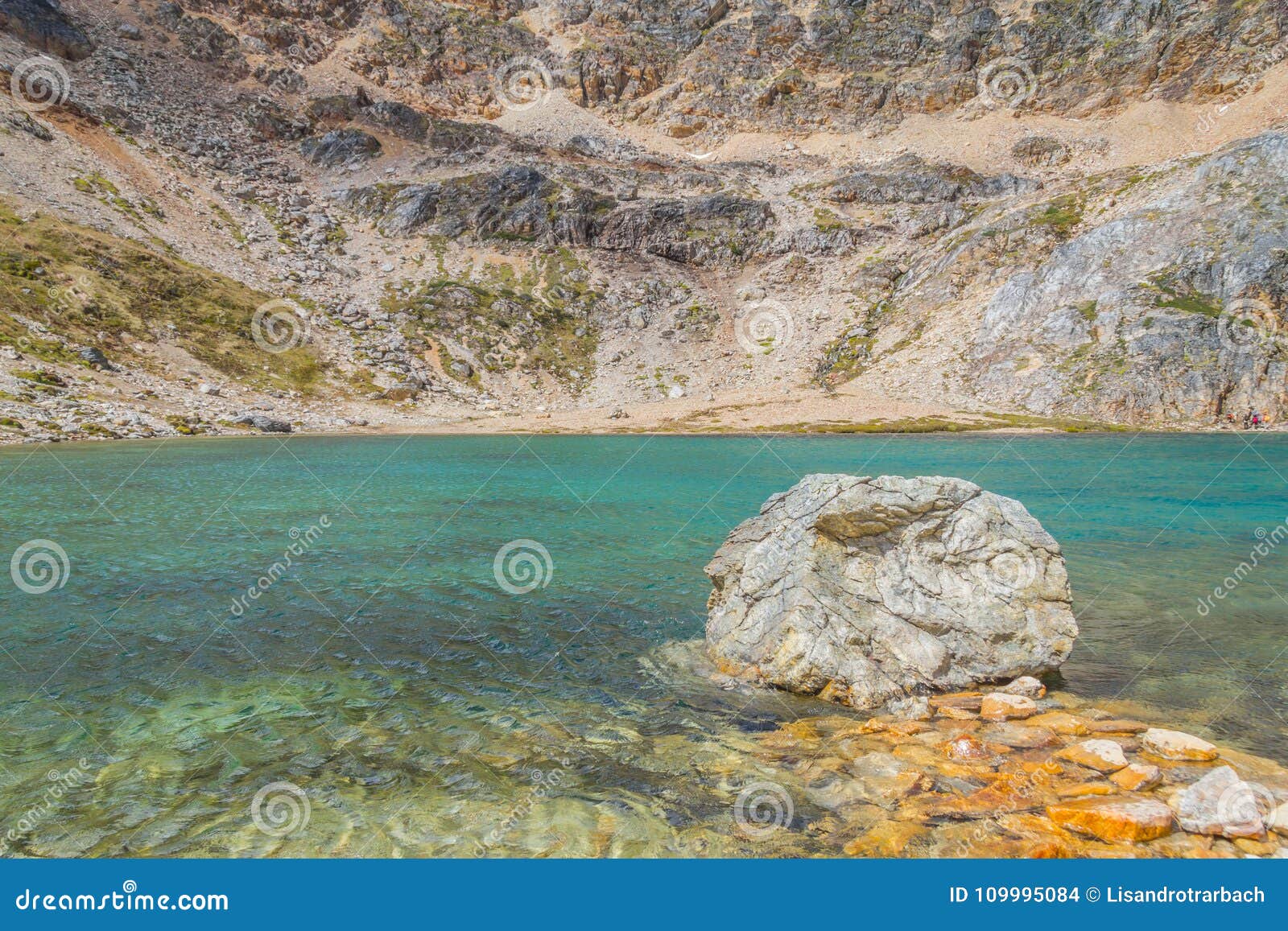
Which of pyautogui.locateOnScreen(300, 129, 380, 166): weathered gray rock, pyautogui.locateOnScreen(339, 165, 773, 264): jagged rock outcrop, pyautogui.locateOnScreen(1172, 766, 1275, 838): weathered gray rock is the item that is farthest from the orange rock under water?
pyautogui.locateOnScreen(300, 129, 380, 166): weathered gray rock

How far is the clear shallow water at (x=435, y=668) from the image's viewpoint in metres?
8.25

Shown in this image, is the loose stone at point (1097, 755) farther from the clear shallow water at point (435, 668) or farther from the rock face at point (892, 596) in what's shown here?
the rock face at point (892, 596)

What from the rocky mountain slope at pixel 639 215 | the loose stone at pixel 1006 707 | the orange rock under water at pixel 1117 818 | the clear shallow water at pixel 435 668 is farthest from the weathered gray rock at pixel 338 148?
the orange rock under water at pixel 1117 818

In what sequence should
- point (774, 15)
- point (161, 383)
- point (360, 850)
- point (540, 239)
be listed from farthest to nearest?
point (774, 15)
point (540, 239)
point (161, 383)
point (360, 850)

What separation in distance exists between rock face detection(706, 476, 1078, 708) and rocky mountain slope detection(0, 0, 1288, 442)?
211 feet

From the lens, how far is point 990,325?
9069 centimetres

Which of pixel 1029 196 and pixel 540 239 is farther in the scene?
pixel 540 239

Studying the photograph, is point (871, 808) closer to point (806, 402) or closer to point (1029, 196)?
point (806, 402)

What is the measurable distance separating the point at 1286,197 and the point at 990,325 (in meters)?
34.8

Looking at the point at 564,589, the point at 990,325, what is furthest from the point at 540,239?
the point at 564,589

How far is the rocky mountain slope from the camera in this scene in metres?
77.8

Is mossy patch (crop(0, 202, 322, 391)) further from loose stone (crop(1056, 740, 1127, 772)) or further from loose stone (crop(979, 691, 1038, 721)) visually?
loose stone (crop(1056, 740, 1127, 772))

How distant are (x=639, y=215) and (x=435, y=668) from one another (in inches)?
5115

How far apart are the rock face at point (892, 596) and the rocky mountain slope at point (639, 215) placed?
64.4 m
